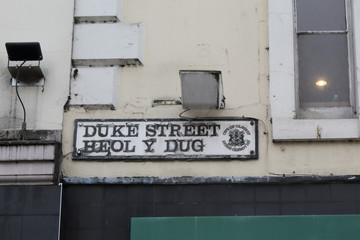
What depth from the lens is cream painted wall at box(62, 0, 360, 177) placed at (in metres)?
6.41

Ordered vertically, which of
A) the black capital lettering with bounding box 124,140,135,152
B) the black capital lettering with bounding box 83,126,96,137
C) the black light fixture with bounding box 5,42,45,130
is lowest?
the black capital lettering with bounding box 124,140,135,152

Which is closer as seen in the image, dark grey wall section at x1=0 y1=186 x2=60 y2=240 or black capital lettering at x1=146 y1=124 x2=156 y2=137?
dark grey wall section at x1=0 y1=186 x2=60 y2=240

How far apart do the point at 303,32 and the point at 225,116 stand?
4.18 ft

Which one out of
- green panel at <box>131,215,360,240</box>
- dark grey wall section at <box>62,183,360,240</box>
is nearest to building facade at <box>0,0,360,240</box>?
dark grey wall section at <box>62,183,360,240</box>

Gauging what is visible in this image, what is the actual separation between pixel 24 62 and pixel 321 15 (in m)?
3.25

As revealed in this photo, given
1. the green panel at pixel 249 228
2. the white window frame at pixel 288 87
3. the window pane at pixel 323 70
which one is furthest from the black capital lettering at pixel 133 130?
the window pane at pixel 323 70

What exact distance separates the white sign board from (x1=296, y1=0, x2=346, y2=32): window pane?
4.18 feet

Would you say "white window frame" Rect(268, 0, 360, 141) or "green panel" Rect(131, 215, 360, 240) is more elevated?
"white window frame" Rect(268, 0, 360, 141)

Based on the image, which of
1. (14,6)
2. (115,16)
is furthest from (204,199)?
(14,6)

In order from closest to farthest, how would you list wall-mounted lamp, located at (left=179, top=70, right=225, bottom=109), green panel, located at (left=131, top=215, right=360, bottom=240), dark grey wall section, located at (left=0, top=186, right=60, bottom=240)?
green panel, located at (left=131, top=215, right=360, bottom=240), wall-mounted lamp, located at (left=179, top=70, right=225, bottom=109), dark grey wall section, located at (left=0, top=186, right=60, bottom=240)

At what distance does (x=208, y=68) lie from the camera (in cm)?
671

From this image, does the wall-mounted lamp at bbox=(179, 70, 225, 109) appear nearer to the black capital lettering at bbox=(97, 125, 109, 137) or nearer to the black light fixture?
the black capital lettering at bbox=(97, 125, 109, 137)

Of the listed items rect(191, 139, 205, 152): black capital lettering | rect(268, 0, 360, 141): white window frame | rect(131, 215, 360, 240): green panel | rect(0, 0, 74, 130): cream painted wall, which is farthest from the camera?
rect(0, 0, 74, 130): cream painted wall

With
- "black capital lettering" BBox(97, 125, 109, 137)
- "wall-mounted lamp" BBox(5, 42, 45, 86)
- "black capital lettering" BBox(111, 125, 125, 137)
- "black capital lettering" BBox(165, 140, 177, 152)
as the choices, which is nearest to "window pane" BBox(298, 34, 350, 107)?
"black capital lettering" BBox(165, 140, 177, 152)
